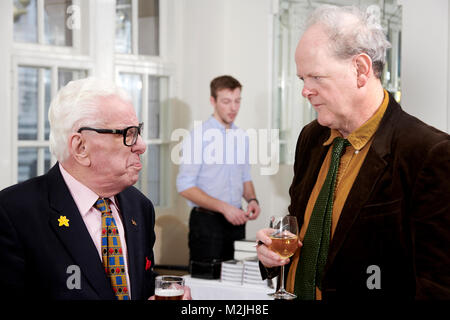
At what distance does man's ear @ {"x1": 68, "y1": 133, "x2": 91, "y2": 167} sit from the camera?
61.0 inches

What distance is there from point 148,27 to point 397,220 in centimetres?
355

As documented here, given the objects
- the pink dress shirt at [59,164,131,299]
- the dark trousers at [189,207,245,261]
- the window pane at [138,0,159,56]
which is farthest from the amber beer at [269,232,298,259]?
the window pane at [138,0,159,56]

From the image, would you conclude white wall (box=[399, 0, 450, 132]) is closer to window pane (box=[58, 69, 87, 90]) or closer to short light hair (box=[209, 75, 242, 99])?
short light hair (box=[209, 75, 242, 99])

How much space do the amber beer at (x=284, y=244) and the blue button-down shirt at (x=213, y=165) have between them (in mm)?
2275

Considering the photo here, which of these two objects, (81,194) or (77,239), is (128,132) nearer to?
(81,194)

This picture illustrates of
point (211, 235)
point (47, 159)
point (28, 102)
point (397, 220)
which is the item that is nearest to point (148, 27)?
point (28, 102)

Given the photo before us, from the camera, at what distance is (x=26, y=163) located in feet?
12.4

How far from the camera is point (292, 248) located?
5.41ft

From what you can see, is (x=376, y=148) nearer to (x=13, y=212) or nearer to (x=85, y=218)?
(x=85, y=218)

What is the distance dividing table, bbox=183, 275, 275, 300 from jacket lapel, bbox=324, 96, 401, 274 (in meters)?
1.11

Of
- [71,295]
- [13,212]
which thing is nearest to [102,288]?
[71,295]

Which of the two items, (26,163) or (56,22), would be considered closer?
(26,163)
